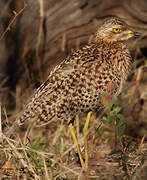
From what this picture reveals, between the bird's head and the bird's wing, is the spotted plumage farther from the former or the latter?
the bird's head

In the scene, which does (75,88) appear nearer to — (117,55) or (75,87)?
(75,87)

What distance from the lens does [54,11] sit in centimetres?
505

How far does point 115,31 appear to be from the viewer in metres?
4.17

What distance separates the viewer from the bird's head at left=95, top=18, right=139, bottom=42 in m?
4.14

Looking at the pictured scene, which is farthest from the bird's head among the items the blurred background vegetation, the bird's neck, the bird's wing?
the bird's wing

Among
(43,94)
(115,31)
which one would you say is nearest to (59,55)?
(115,31)

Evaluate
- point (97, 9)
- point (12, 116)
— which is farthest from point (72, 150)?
point (97, 9)

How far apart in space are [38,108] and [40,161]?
419 millimetres

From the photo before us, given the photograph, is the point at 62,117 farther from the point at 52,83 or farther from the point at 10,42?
the point at 10,42

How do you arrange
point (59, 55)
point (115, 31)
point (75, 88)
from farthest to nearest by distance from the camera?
point (59, 55)
point (115, 31)
point (75, 88)

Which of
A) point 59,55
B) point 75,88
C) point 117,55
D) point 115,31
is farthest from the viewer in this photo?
point 59,55

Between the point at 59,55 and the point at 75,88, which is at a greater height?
the point at 59,55

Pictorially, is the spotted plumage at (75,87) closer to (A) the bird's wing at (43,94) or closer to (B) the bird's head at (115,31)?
(A) the bird's wing at (43,94)

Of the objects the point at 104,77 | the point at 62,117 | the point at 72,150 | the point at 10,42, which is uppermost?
the point at 10,42
